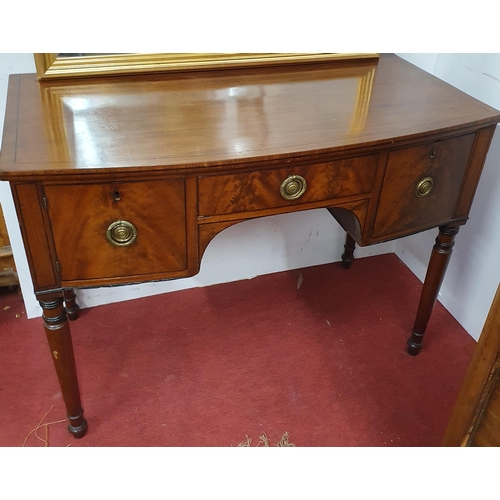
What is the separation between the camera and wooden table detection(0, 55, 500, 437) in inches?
40.8

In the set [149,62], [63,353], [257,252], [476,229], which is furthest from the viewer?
[257,252]

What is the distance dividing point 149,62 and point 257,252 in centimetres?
75

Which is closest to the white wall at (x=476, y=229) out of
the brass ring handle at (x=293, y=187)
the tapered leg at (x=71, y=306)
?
the brass ring handle at (x=293, y=187)

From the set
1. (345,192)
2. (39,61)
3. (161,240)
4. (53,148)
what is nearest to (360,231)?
(345,192)

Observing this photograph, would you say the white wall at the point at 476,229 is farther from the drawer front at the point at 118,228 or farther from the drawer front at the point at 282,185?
the drawer front at the point at 118,228

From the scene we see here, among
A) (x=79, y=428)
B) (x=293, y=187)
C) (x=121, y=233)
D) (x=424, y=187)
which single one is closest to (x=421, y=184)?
(x=424, y=187)

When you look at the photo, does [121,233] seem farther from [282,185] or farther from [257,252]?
[257,252]

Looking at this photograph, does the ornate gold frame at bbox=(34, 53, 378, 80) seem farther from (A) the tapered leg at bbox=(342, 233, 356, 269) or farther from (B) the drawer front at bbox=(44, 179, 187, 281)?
(A) the tapered leg at bbox=(342, 233, 356, 269)

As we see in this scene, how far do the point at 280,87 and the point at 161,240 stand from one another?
0.51 m

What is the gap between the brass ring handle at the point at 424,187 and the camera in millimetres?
1272

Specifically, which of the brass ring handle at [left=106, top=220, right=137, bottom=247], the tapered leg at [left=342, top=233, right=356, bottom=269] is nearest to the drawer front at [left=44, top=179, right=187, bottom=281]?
the brass ring handle at [left=106, top=220, right=137, bottom=247]

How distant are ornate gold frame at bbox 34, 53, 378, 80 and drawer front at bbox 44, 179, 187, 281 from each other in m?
0.45

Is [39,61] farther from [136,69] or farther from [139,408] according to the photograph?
[139,408]

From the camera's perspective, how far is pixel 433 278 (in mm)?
1515
